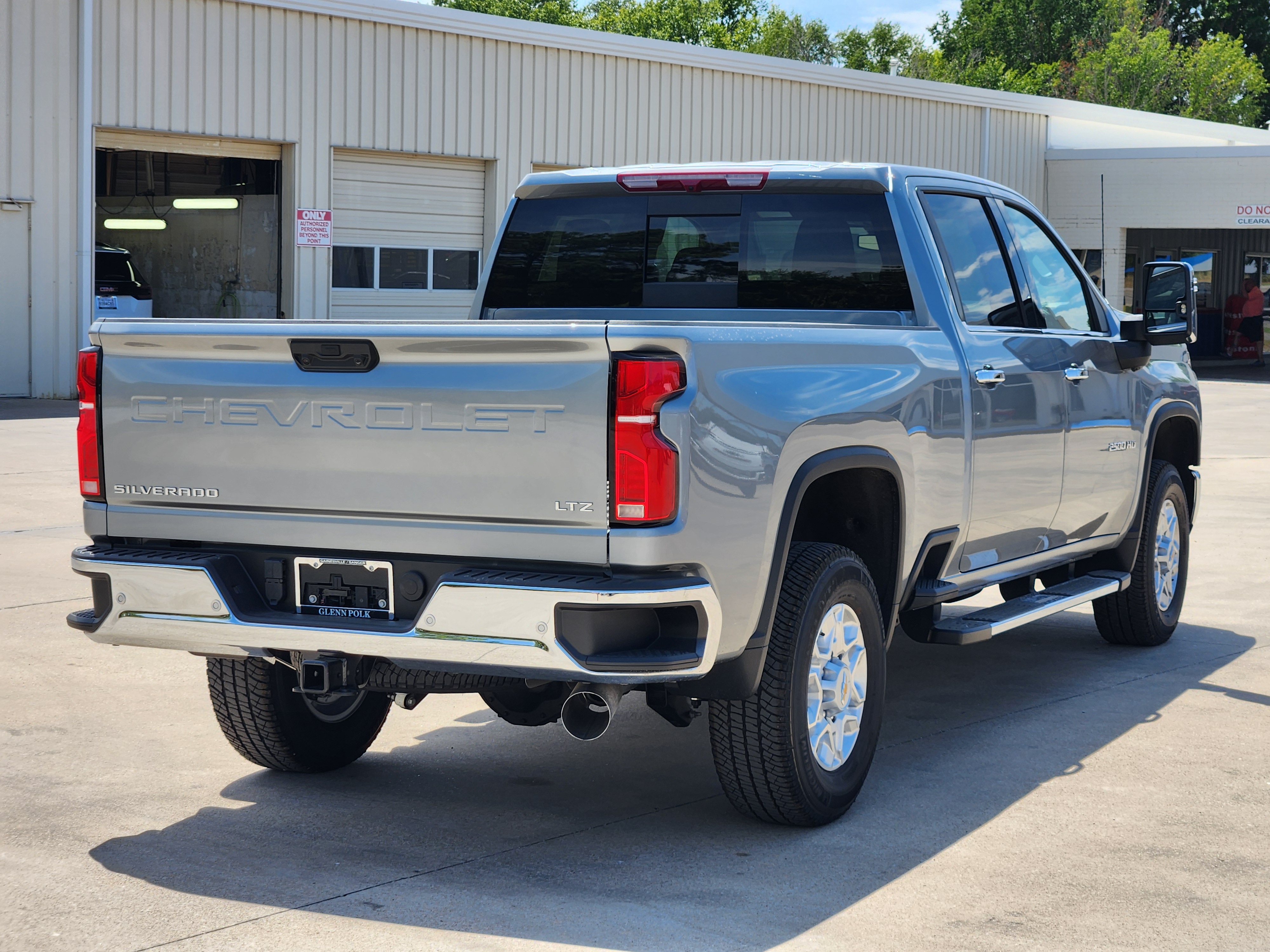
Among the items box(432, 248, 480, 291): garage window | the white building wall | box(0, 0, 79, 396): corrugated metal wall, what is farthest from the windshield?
the white building wall

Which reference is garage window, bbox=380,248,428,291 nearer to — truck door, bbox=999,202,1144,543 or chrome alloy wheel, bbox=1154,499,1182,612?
chrome alloy wheel, bbox=1154,499,1182,612

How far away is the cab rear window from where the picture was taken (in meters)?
5.70

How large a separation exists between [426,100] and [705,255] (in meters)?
18.8

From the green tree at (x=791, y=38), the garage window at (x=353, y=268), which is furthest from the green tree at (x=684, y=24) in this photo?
the garage window at (x=353, y=268)

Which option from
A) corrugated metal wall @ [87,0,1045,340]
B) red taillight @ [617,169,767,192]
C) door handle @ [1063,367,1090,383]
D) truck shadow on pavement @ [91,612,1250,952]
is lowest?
truck shadow on pavement @ [91,612,1250,952]

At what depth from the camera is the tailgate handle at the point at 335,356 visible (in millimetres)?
4285

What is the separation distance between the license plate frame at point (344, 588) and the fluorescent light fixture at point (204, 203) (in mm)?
21580

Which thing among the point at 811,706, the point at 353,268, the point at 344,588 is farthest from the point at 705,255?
the point at 353,268

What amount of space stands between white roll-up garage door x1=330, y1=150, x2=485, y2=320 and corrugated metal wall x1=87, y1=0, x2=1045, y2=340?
0.34 meters

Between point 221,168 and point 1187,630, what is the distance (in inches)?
797

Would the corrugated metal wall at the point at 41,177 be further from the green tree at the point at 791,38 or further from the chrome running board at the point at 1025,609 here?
the green tree at the point at 791,38

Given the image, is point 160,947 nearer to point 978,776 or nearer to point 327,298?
point 978,776

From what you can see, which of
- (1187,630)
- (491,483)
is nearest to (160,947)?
(491,483)

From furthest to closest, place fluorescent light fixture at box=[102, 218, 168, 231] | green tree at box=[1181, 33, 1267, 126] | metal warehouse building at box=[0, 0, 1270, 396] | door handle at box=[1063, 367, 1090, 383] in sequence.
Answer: green tree at box=[1181, 33, 1267, 126] < fluorescent light fixture at box=[102, 218, 168, 231] < metal warehouse building at box=[0, 0, 1270, 396] < door handle at box=[1063, 367, 1090, 383]
